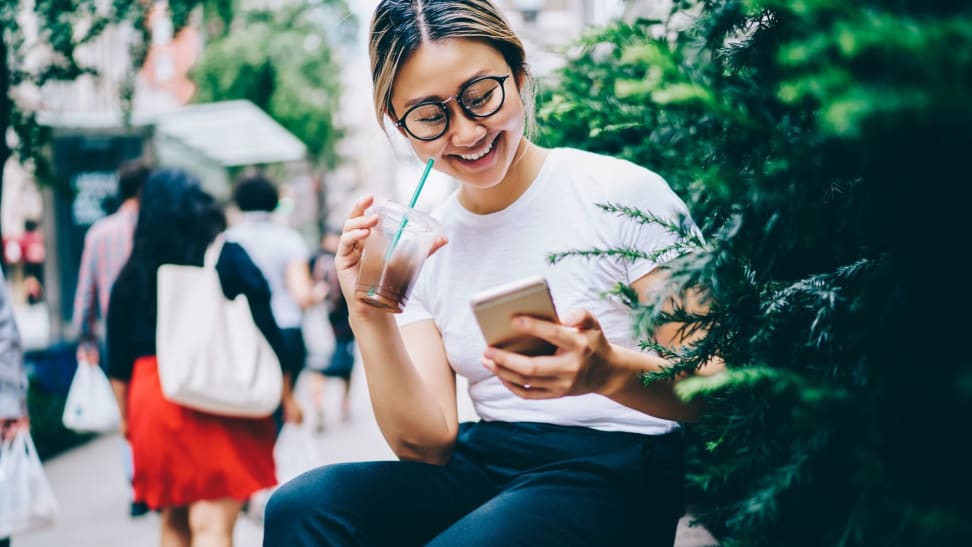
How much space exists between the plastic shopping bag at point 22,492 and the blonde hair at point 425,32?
6.59 ft

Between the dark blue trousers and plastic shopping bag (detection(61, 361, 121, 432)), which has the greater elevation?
the dark blue trousers

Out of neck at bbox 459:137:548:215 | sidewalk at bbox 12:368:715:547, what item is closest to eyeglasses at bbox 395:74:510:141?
neck at bbox 459:137:548:215

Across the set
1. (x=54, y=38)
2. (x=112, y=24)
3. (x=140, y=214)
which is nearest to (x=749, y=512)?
(x=140, y=214)

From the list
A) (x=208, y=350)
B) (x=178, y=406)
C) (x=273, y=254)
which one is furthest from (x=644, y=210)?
(x=273, y=254)

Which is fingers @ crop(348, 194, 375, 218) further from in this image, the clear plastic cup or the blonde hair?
the blonde hair

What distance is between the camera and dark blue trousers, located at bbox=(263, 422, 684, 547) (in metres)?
1.50

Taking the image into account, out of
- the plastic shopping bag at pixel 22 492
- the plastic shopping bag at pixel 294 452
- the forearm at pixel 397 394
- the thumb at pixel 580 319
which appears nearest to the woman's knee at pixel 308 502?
the forearm at pixel 397 394

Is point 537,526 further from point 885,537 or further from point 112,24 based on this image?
point 112,24

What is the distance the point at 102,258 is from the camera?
437 centimetres

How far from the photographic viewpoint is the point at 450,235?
1963 mm

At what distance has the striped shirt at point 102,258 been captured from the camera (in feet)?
14.3

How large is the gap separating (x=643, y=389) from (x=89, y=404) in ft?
13.4

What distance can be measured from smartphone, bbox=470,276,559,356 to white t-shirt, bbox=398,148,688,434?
465 mm

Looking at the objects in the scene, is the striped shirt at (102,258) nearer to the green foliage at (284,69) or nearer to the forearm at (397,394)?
the forearm at (397,394)
